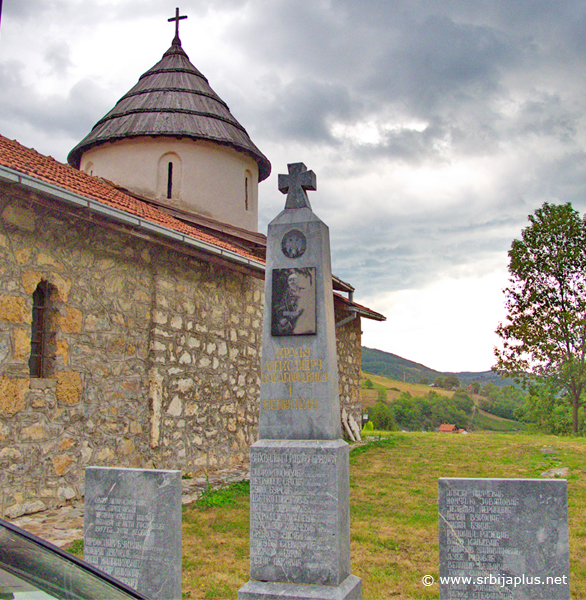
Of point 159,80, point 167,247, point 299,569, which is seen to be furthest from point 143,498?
point 159,80

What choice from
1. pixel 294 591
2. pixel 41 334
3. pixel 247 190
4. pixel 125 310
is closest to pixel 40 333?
pixel 41 334

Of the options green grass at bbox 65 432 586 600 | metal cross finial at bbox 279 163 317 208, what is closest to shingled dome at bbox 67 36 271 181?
green grass at bbox 65 432 586 600

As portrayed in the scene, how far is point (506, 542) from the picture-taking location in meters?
4.37

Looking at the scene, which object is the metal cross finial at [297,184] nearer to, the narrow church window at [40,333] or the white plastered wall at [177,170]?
the narrow church window at [40,333]

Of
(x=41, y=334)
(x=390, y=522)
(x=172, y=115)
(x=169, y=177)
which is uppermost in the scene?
(x=172, y=115)

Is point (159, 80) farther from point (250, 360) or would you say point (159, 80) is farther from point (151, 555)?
point (151, 555)

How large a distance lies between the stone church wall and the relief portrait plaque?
3275 mm

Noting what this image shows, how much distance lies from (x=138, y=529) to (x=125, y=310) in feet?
13.7

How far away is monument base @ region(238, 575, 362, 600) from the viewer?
4359mm

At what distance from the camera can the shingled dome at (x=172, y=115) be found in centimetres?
1285

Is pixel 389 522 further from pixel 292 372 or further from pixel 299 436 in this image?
pixel 292 372

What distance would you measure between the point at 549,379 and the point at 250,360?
15892 mm

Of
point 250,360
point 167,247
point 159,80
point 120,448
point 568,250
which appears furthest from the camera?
point 568,250

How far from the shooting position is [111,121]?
1341cm
